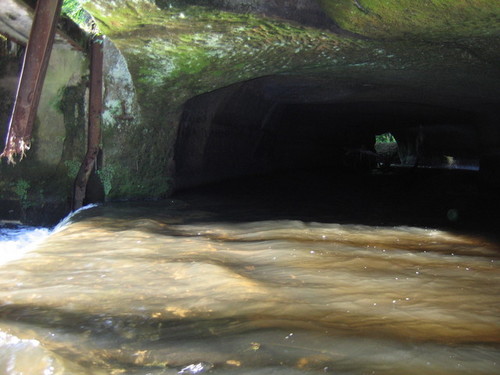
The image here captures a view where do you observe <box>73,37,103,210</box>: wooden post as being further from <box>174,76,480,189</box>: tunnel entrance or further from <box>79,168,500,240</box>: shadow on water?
<box>174,76,480,189</box>: tunnel entrance

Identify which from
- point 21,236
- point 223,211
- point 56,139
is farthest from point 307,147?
point 21,236

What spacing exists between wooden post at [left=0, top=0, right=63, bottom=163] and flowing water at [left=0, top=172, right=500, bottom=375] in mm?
803

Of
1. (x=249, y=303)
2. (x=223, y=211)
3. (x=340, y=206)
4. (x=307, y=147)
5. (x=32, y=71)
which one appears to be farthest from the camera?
(x=307, y=147)

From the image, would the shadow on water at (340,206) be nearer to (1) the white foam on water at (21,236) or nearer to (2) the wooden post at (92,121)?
(2) the wooden post at (92,121)

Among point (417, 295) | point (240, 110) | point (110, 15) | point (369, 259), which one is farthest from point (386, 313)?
point (240, 110)

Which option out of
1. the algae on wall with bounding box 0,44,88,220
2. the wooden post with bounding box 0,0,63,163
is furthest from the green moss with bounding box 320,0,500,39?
the algae on wall with bounding box 0,44,88,220

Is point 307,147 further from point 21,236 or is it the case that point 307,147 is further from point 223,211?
point 21,236

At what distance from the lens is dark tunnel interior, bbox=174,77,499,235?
5.97 metres

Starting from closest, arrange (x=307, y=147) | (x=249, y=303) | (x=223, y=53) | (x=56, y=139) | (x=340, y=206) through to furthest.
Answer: (x=249, y=303) → (x=223, y=53) → (x=56, y=139) → (x=340, y=206) → (x=307, y=147)

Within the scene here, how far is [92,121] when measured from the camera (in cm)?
568

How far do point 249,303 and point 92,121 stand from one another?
4125 mm

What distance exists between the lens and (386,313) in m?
2.05

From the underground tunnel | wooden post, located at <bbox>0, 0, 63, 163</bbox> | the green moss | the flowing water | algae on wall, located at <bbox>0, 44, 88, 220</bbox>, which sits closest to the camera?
the flowing water

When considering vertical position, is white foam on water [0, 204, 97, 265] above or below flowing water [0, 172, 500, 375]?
below
